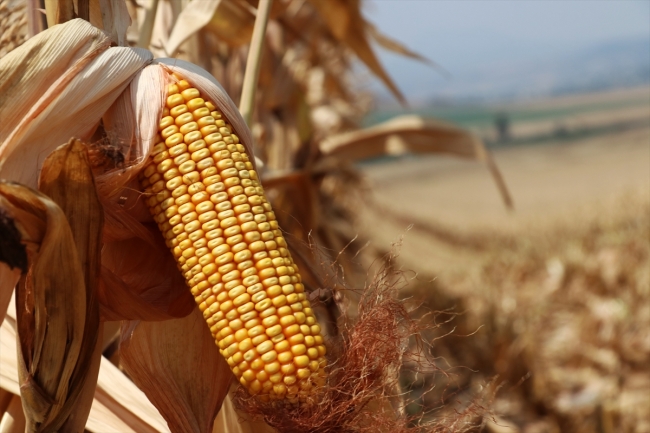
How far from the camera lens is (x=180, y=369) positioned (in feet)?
3.18

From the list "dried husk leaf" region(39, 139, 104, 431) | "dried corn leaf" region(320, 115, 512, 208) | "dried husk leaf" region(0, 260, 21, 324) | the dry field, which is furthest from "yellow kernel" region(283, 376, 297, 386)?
"dried corn leaf" region(320, 115, 512, 208)

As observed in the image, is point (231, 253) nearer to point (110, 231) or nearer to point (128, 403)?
point (110, 231)

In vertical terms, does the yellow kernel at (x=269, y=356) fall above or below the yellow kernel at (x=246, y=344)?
below

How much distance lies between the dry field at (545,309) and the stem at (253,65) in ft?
1.74

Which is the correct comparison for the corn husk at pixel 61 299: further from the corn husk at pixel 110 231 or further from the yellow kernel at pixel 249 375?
the yellow kernel at pixel 249 375

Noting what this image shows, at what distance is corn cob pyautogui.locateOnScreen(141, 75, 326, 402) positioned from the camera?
873 mm

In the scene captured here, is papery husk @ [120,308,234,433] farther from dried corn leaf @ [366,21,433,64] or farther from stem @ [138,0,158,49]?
dried corn leaf @ [366,21,433,64]

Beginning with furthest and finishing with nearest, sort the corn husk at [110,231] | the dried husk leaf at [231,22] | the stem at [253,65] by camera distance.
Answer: the dried husk leaf at [231,22], the stem at [253,65], the corn husk at [110,231]

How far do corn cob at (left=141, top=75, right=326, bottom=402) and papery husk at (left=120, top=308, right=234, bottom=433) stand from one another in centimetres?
10

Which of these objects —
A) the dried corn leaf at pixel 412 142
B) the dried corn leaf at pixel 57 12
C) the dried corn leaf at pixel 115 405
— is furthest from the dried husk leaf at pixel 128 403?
the dried corn leaf at pixel 412 142

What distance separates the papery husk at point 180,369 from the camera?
3.14ft

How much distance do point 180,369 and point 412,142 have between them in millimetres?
1701

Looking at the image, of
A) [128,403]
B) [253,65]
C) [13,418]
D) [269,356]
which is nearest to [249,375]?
[269,356]

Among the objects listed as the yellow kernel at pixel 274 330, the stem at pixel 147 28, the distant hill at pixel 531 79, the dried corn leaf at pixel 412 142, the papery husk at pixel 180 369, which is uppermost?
the stem at pixel 147 28
